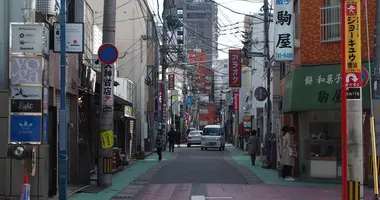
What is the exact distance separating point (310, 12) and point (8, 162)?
1112 cm

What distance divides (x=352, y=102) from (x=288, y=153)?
10.4m

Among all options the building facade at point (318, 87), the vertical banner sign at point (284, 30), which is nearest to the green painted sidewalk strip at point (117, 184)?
the building facade at point (318, 87)

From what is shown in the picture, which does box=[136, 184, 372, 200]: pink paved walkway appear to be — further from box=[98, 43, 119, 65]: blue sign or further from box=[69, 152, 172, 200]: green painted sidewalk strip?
box=[98, 43, 119, 65]: blue sign

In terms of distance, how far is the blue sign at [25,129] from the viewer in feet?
37.9

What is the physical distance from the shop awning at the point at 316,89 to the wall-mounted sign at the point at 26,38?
30.4 ft

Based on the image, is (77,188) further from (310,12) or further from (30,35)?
(310,12)

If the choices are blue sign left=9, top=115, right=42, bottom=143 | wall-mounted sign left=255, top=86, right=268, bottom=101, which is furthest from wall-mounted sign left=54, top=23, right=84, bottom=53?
wall-mounted sign left=255, top=86, right=268, bottom=101

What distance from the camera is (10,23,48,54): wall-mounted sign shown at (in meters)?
11.7

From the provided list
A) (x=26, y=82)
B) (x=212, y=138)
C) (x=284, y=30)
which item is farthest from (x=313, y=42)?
(x=212, y=138)

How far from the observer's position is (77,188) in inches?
631

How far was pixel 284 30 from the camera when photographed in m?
18.8

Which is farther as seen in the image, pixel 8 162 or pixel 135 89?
pixel 135 89

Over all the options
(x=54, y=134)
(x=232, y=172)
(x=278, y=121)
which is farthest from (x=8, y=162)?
(x=278, y=121)

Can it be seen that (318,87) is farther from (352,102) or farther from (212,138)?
(212,138)
